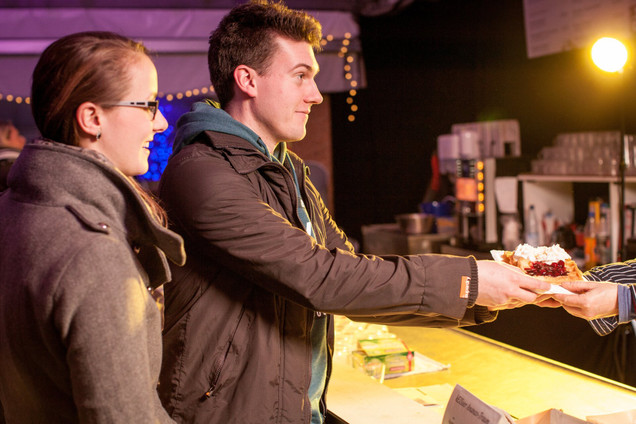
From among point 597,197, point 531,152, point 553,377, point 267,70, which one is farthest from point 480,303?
point 531,152

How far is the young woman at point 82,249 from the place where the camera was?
1.02m

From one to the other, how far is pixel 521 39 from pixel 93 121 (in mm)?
5652

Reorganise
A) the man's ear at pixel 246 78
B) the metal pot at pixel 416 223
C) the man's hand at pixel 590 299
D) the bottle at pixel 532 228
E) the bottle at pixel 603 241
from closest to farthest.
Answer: the man's ear at pixel 246 78, the man's hand at pixel 590 299, the bottle at pixel 603 241, the bottle at pixel 532 228, the metal pot at pixel 416 223

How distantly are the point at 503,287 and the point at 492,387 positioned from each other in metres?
0.50

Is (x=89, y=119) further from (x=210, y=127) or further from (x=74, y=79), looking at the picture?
(x=210, y=127)

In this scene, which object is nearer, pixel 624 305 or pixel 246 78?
pixel 246 78

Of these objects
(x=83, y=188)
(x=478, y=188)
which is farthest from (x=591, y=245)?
(x=83, y=188)

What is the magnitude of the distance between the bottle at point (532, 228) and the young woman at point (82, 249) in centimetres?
407

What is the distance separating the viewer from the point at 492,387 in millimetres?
1970

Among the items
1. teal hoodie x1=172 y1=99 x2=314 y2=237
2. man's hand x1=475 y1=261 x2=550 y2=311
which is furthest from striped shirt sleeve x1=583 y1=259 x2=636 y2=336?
teal hoodie x1=172 y1=99 x2=314 y2=237

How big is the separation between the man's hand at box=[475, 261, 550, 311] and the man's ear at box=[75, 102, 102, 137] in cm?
102

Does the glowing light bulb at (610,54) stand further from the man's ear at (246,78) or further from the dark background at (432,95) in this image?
the man's ear at (246,78)

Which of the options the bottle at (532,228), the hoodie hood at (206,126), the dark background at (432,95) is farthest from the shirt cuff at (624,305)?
the dark background at (432,95)

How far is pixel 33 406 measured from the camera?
1.12m
